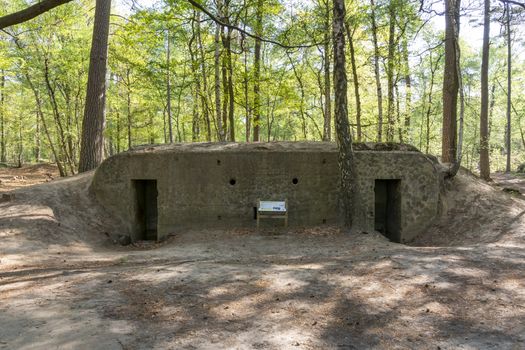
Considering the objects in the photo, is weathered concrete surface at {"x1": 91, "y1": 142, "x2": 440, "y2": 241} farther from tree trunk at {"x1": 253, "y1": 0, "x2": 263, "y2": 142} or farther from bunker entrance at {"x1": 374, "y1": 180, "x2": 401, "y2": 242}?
tree trunk at {"x1": 253, "y1": 0, "x2": 263, "y2": 142}

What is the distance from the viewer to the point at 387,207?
10.7 metres

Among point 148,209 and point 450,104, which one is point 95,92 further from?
point 450,104

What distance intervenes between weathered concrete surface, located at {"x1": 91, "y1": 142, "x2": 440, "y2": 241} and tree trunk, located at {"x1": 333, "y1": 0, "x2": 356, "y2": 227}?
0.80 m

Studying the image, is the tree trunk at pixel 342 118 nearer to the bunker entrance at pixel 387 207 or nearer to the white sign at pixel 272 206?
the white sign at pixel 272 206

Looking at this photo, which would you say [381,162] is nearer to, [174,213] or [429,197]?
[429,197]

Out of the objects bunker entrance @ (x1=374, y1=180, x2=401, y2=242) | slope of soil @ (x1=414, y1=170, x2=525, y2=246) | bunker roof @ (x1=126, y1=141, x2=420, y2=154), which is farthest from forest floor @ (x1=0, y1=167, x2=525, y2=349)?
bunker roof @ (x1=126, y1=141, x2=420, y2=154)

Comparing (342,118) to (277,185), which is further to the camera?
(277,185)

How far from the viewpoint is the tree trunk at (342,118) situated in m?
8.43

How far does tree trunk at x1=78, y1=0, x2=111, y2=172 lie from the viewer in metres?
11.8

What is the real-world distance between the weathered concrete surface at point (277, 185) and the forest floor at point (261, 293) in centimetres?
143

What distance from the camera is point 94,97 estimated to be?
11.9 metres

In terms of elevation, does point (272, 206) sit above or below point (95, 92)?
below

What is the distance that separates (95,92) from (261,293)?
9.99 m

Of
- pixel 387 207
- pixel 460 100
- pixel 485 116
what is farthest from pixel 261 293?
pixel 485 116
